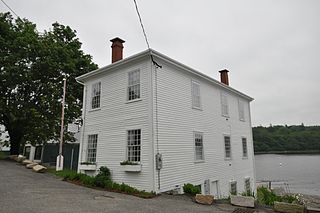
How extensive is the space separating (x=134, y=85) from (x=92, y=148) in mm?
4628

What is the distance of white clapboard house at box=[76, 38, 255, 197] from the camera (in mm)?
11523

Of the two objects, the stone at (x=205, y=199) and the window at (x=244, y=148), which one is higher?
the window at (x=244, y=148)

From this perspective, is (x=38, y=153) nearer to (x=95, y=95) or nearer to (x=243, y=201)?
(x=95, y=95)

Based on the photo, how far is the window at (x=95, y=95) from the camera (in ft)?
47.9

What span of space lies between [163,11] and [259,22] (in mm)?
8230

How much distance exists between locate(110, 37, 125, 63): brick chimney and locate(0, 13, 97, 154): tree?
27.6 ft

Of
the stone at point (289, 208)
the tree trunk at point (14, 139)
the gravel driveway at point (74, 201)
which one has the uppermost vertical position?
the tree trunk at point (14, 139)

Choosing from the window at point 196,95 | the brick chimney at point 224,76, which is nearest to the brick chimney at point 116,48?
the window at point 196,95

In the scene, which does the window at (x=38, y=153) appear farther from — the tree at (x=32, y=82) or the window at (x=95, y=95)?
the window at (x=95, y=95)

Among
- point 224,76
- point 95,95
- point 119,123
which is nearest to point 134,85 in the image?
point 119,123

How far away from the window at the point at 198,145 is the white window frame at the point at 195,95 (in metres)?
1.72

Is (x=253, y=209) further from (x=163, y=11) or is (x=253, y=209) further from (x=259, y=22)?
(x=259, y=22)

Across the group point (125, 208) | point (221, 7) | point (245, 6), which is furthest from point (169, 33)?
point (125, 208)

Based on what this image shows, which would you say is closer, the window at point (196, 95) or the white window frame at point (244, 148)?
the window at point (196, 95)
